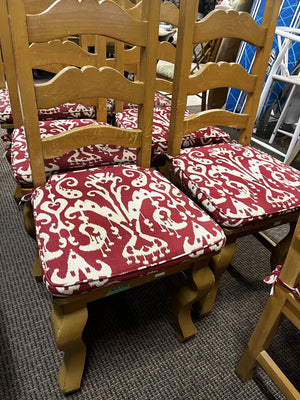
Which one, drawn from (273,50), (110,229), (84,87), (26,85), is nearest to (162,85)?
(84,87)

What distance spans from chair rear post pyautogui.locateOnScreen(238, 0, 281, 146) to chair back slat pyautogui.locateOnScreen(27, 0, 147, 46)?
48 centimetres

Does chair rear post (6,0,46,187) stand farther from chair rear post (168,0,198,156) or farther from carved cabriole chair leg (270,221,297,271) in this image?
carved cabriole chair leg (270,221,297,271)

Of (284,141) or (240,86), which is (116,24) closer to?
(240,86)

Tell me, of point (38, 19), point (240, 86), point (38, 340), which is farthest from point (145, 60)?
point (38, 340)

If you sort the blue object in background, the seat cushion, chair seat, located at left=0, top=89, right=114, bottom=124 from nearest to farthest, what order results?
the seat cushion < chair seat, located at left=0, top=89, right=114, bottom=124 < the blue object in background

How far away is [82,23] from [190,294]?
0.77 m

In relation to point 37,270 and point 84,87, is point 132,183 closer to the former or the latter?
point 84,87

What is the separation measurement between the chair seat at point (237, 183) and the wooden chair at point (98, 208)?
2.8 inches

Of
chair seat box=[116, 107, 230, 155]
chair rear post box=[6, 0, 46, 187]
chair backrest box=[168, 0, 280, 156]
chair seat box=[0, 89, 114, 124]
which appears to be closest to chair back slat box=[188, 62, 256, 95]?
chair backrest box=[168, 0, 280, 156]

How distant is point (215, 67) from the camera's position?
1.01 m

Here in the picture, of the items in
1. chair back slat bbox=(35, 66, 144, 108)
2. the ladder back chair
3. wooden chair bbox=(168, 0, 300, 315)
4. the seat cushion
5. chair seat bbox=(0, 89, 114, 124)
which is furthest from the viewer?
chair seat bbox=(0, 89, 114, 124)

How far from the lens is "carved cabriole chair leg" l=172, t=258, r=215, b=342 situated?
867 millimetres

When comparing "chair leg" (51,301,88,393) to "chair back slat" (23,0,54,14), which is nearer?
"chair leg" (51,301,88,393)

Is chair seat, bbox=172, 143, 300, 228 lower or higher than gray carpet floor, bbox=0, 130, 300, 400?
higher
